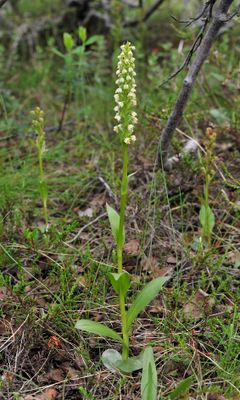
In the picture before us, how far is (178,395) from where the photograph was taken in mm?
2082

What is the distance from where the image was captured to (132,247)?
2990 mm

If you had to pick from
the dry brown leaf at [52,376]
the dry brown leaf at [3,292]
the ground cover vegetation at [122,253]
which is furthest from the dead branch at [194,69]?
the dry brown leaf at [52,376]

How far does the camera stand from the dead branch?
9.71ft

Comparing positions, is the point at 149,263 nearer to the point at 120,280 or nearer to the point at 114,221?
the point at 114,221

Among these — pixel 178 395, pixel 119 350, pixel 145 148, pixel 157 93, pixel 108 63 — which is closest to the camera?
pixel 178 395

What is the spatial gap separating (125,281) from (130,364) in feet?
1.36

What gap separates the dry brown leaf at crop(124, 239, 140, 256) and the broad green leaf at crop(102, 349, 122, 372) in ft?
2.39

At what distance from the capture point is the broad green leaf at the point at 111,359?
7.46 feet

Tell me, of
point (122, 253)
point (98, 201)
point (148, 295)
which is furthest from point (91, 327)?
point (98, 201)

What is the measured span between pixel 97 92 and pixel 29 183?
1.64 meters

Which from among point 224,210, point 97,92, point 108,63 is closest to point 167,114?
point 224,210

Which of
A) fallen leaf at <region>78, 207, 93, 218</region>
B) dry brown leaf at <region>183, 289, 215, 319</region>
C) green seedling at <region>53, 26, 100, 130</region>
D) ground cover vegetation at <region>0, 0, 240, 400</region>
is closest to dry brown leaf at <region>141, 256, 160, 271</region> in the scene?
ground cover vegetation at <region>0, 0, 240, 400</region>

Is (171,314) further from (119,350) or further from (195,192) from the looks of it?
(195,192)

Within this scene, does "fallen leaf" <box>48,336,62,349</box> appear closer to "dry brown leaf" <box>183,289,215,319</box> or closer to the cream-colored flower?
"dry brown leaf" <box>183,289,215,319</box>
